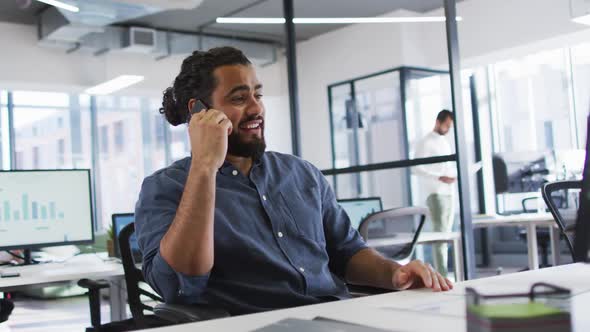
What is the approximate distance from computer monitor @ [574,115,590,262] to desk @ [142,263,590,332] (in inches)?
3.6

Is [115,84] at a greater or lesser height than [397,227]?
greater

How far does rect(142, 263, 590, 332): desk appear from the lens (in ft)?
3.38

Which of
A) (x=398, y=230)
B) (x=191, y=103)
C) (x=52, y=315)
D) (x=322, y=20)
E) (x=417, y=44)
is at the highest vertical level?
(x=417, y=44)

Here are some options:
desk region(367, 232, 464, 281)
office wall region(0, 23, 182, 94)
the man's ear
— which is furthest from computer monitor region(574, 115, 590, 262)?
office wall region(0, 23, 182, 94)

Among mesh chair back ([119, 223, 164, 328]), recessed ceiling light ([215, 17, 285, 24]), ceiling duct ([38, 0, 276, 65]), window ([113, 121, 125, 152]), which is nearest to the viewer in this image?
mesh chair back ([119, 223, 164, 328])

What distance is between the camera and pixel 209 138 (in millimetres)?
1677

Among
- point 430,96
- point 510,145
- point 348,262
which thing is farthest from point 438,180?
point 348,262

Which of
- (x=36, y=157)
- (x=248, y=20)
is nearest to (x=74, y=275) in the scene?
(x=248, y=20)

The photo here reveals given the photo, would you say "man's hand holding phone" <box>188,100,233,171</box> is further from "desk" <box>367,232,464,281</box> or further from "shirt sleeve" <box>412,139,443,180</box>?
"shirt sleeve" <box>412,139,443,180</box>

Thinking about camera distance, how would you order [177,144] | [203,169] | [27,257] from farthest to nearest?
[177,144] < [27,257] < [203,169]

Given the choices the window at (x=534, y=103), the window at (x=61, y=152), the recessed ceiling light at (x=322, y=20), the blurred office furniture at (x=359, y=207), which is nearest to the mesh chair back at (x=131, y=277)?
the blurred office furniture at (x=359, y=207)

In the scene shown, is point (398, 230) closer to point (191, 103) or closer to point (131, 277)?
point (131, 277)

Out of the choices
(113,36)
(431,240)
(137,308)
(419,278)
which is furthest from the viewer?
(113,36)

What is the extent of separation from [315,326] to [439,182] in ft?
17.9
